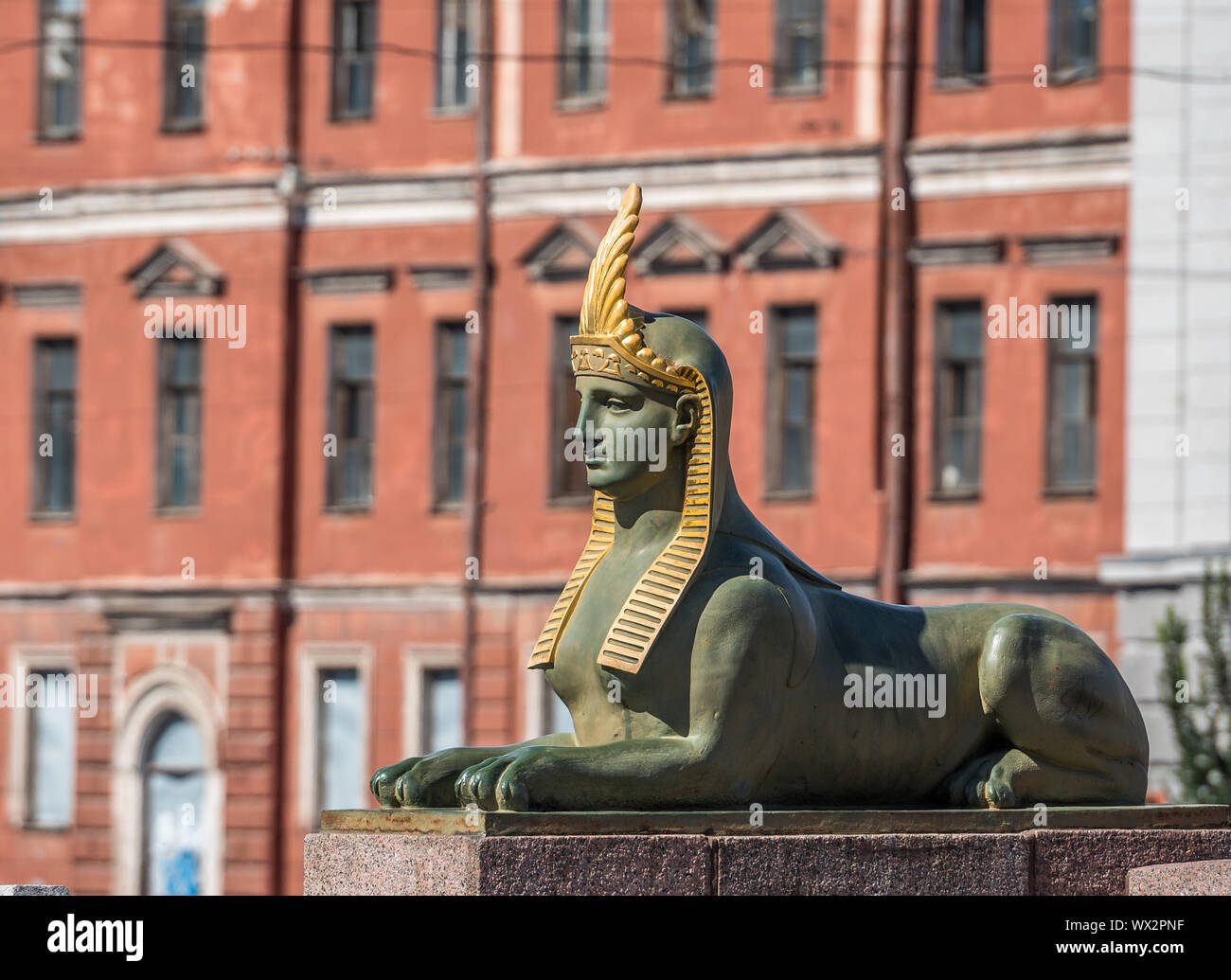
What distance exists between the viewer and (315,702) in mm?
29656

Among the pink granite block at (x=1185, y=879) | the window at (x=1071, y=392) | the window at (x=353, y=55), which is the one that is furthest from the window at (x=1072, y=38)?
the pink granite block at (x=1185, y=879)

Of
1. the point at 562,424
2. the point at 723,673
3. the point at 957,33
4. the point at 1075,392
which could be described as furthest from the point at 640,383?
the point at 562,424

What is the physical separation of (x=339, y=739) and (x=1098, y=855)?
21.3m

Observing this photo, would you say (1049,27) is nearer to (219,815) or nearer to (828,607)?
(219,815)

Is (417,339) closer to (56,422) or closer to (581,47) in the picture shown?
(581,47)

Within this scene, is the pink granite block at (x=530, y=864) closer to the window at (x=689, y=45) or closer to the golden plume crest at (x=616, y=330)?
the golden plume crest at (x=616, y=330)

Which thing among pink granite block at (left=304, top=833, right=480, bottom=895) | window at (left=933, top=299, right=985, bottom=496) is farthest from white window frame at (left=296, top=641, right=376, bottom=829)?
pink granite block at (left=304, top=833, right=480, bottom=895)

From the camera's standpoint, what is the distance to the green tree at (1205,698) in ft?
68.5

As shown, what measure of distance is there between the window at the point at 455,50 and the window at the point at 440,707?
5.53 m

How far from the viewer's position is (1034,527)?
27.3 metres

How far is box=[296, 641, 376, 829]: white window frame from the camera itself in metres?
29.3
